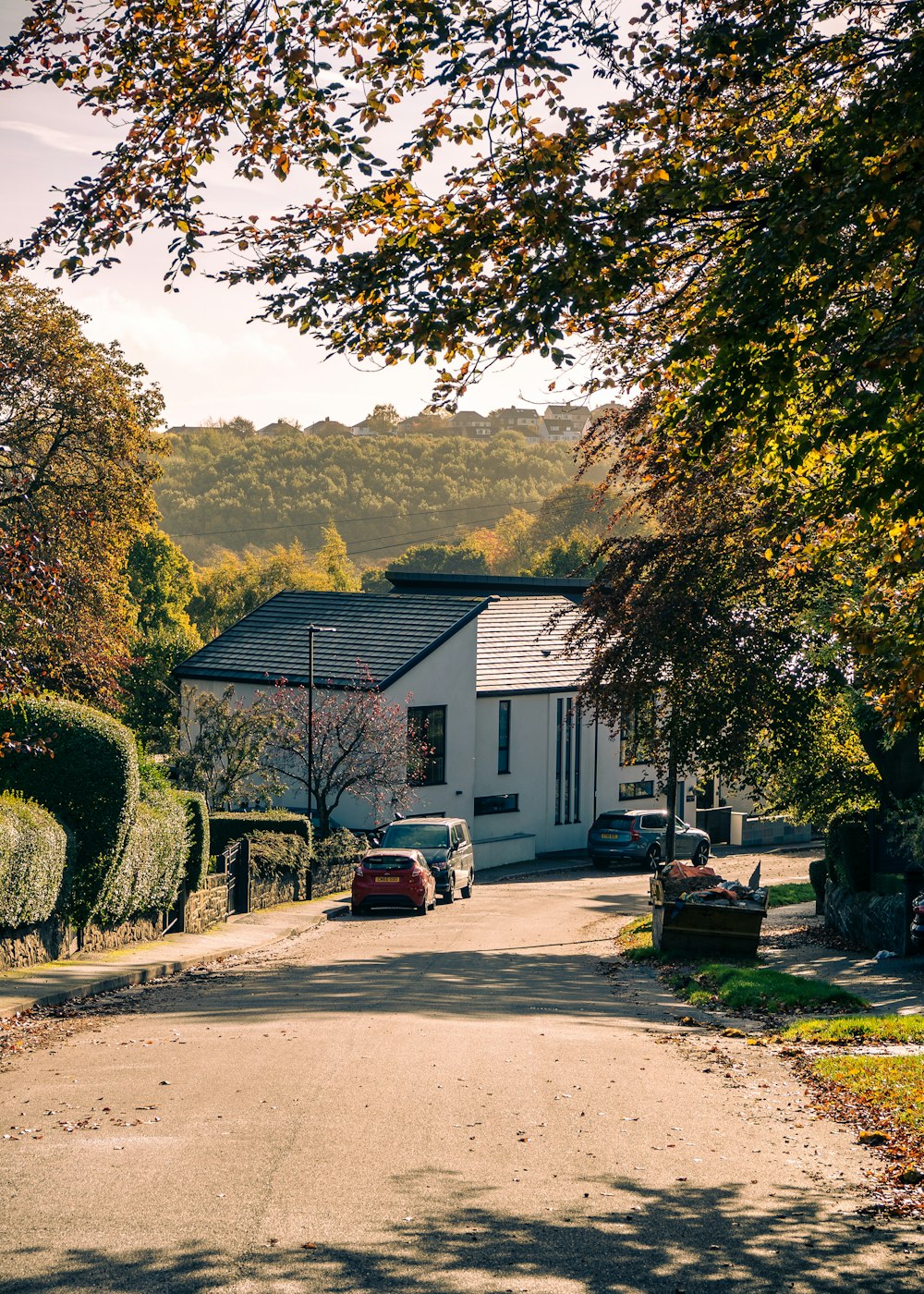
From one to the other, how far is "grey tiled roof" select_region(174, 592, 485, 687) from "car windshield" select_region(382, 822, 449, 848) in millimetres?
10636

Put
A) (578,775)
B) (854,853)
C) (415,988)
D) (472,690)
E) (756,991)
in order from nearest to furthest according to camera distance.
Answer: (756,991) < (415,988) < (854,853) < (472,690) < (578,775)

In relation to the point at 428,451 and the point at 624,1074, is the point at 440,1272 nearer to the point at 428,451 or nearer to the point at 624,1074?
the point at 624,1074

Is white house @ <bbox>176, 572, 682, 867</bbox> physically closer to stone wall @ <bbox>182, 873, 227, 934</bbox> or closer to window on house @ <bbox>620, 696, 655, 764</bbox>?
stone wall @ <bbox>182, 873, 227, 934</bbox>

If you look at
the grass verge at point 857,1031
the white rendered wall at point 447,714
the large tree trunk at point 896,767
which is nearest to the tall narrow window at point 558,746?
the white rendered wall at point 447,714

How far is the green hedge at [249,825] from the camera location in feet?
105

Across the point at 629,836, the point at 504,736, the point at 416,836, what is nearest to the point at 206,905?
the point at 416,836

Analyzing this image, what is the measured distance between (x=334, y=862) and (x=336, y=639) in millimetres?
12224

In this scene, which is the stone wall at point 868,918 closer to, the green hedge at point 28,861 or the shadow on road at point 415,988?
the shadow on road at point 415,988

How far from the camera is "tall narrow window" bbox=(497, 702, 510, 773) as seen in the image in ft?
155

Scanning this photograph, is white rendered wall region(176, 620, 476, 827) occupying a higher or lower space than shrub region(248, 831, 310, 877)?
higher

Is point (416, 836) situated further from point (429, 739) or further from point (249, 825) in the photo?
point (429, 739)

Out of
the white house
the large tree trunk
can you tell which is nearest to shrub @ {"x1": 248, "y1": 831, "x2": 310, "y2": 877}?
the white house

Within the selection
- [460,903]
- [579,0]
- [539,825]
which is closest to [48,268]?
[579,0]

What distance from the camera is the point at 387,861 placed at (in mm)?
29859
